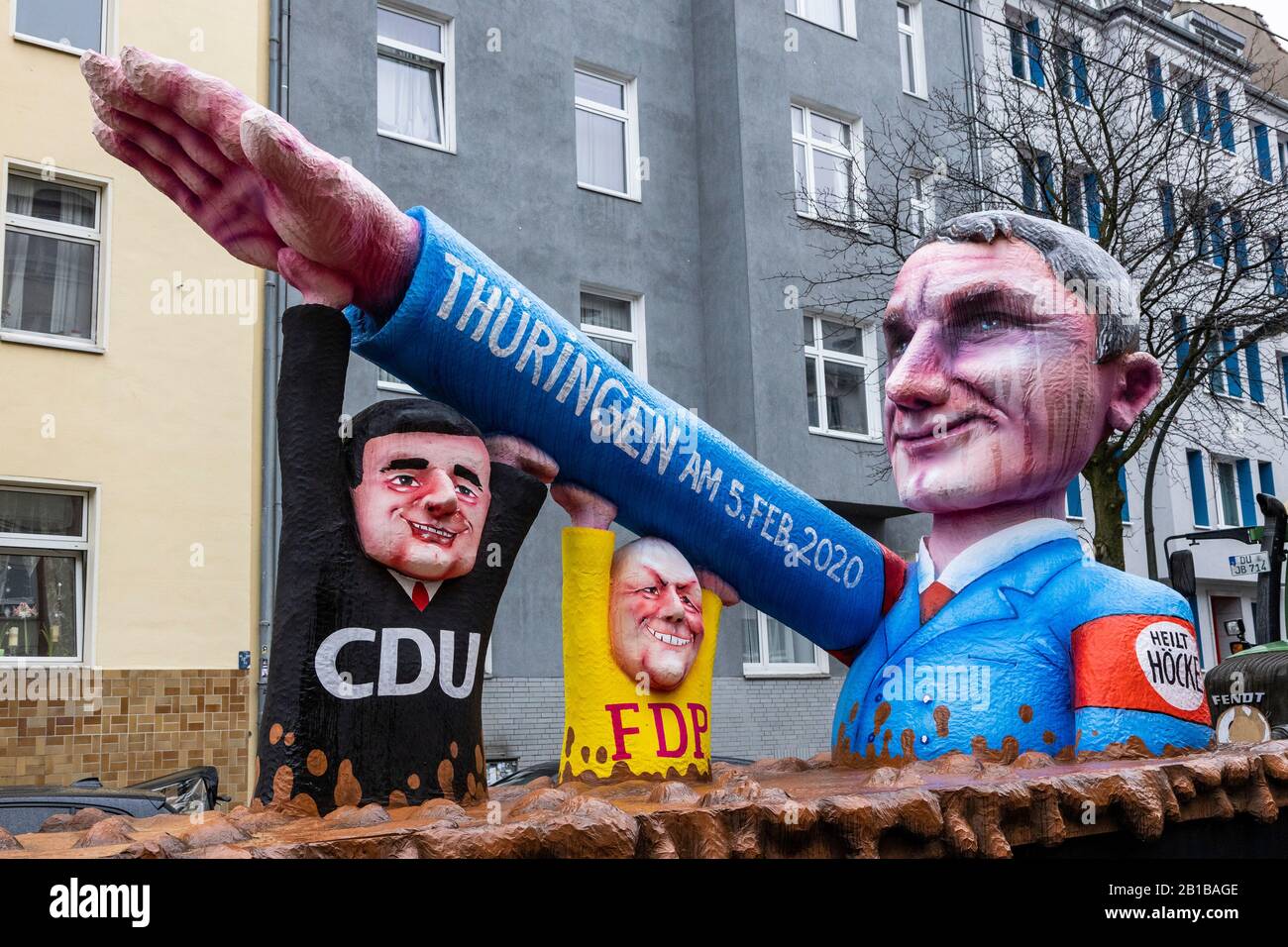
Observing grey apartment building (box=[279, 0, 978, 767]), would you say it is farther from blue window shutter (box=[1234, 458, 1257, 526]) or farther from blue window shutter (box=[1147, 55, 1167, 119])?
blue window shutter (box=[1234, 458, 1257, 526])

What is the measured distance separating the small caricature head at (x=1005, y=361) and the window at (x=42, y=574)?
8029 mm

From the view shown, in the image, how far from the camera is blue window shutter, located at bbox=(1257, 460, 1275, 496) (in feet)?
77.2

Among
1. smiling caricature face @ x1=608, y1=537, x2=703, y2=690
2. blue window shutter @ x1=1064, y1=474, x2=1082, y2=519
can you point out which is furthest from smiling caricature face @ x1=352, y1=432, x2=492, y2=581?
blue window shutter @ x1=1064, y1=474, x2=1082, y2=519

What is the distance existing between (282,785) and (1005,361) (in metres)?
2.26

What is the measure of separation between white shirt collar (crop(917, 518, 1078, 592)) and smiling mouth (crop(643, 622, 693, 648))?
826 millimetres

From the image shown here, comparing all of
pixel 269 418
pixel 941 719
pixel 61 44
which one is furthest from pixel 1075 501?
pixel 941 719

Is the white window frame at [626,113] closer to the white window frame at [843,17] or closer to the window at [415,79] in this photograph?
the window at [415,79]

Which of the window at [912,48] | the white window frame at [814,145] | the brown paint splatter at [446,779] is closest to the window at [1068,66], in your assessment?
the white window frame at [814,145]

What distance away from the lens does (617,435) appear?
3.67 metres

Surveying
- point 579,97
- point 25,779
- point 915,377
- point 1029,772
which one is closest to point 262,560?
point 25,779

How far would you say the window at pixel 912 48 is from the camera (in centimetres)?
1664

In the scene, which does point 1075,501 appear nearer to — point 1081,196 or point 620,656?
point 1081,196
